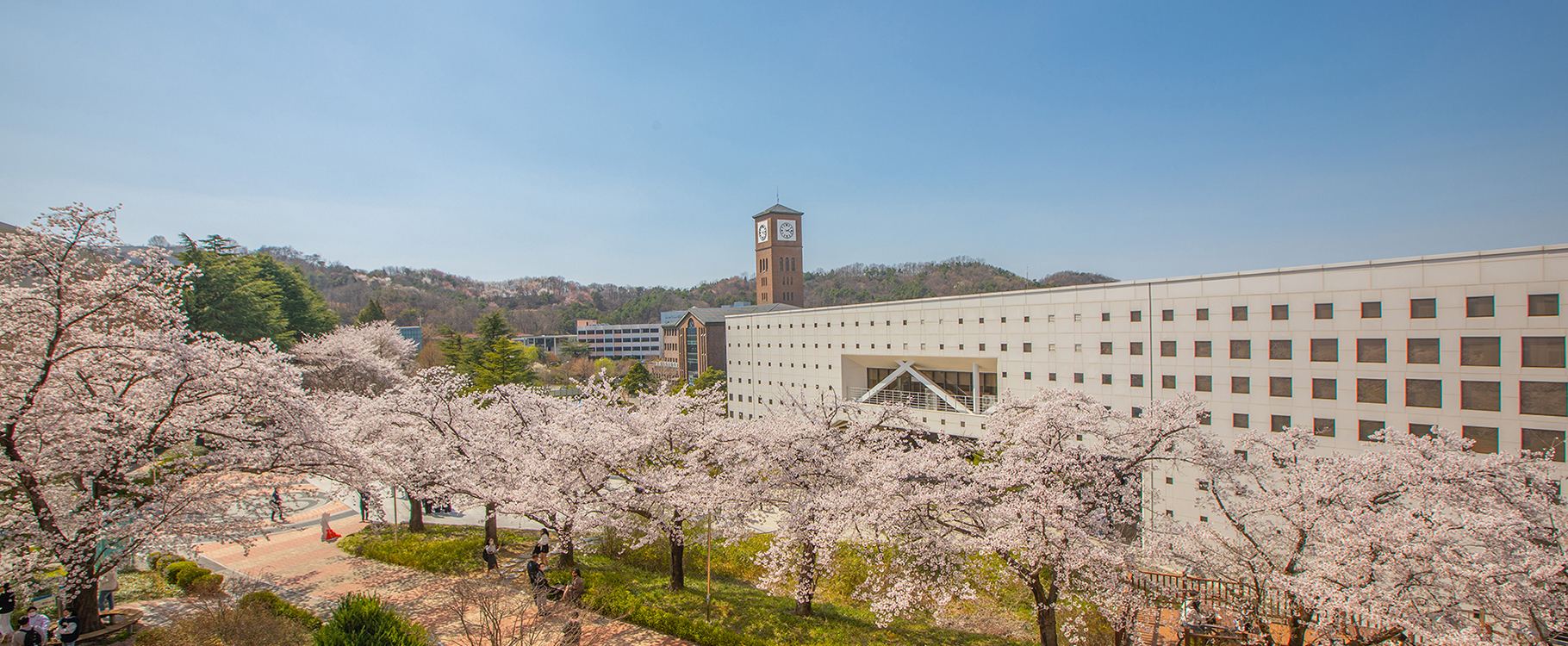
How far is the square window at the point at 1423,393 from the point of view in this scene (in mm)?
16594

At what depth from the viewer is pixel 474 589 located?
12656mm

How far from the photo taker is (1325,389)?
1834 centimetres

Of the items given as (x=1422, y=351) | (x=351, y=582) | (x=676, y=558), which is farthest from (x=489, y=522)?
(x=1422, y=351)

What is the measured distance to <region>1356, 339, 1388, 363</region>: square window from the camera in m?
17.4

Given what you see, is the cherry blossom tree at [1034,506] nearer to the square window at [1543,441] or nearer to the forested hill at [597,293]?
the square window at [1543,441]

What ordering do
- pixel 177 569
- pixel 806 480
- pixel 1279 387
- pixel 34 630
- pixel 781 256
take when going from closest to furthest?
pixel 34 630, pixel 806 480, pixel 177 569, pixel 1279 387, pixel 781 256

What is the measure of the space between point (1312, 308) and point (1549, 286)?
450 centimetres

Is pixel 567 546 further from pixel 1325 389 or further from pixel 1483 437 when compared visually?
pixel 1483 437

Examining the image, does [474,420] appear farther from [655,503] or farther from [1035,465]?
[1035,465]

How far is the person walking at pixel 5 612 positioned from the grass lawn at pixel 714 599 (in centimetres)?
623

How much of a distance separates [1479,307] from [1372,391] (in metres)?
3.10

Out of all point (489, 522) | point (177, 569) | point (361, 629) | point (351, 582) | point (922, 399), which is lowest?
point (351, 582)

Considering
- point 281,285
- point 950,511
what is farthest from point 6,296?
point 281,285

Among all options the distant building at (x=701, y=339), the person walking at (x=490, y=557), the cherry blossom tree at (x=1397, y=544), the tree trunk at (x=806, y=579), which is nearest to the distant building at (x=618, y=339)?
the distant building at (x=701, y=339)
